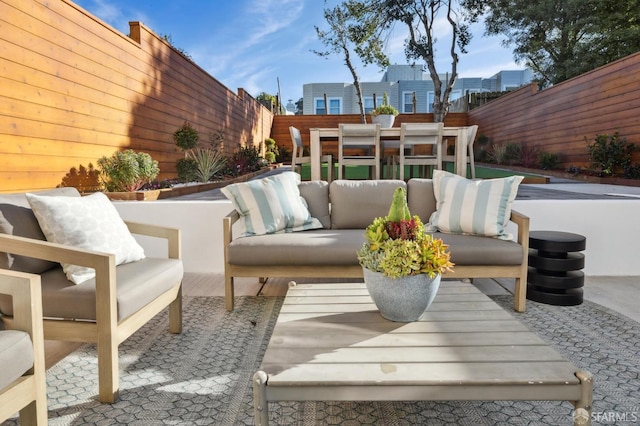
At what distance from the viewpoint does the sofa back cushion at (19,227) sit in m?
1.65

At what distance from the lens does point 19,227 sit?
68.4 inches

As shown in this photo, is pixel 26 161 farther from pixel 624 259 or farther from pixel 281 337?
pixel 624 259

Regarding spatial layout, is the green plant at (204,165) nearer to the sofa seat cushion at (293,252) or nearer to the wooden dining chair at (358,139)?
the wooden dining chair at (358,139)

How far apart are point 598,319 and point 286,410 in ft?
6.32

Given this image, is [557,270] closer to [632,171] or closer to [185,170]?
[632,171]

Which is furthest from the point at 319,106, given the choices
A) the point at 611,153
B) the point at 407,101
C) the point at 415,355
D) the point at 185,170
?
the point at 415,355

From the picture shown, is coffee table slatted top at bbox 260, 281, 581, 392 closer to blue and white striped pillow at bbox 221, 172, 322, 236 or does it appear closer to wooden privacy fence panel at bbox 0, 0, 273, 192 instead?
blue and white striped pillow at bbox 221, 172, 322, 236

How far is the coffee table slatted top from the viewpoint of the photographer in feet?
3.61

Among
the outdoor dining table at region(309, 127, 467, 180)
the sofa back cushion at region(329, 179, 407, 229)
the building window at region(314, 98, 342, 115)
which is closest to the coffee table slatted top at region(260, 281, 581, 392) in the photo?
the sofa back cushion at region(329, 179, 407, 229)

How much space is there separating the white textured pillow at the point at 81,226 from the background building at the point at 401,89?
688 inches

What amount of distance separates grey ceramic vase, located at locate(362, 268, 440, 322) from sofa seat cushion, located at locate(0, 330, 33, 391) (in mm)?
1061

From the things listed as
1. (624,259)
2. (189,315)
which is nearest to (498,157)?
(624,259)

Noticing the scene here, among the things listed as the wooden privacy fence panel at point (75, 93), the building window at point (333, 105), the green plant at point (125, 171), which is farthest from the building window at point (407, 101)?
the green plant at point (125, 171)

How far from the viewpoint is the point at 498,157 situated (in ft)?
35.4
